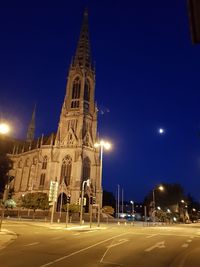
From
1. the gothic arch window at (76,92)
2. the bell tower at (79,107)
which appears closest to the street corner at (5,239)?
the bell tower at (79,107)

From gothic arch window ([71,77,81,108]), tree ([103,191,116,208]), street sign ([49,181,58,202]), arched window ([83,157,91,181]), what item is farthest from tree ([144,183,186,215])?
street sign ([49,181,58,202])

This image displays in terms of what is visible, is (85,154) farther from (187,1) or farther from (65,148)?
(187,1)

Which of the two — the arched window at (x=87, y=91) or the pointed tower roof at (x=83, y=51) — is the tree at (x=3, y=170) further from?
the pointed tower roof at (x=83, y=51)

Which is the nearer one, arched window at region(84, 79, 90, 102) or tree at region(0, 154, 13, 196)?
tree at region(0, 154, 13, 196)

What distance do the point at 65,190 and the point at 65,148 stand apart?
1247cm

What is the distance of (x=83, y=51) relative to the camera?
10062 cm

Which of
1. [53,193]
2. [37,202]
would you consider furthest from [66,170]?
[53,193]

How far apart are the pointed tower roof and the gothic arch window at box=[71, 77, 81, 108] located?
22.1ft

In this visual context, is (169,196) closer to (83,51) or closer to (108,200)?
(108,200)

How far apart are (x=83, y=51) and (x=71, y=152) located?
41.8 metres

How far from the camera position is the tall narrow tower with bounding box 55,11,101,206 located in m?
77.1

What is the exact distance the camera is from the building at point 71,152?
3007 inches

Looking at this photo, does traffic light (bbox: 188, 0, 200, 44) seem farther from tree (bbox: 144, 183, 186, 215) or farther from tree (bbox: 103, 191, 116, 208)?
tree (bbox: 103, 191, 116, 208)

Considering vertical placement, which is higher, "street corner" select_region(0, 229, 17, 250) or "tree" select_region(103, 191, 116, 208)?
"tree" select_region(103, 191, 116, 208)
